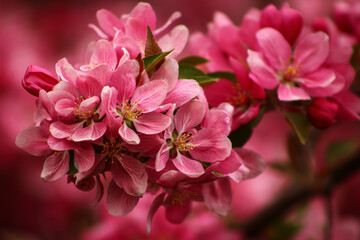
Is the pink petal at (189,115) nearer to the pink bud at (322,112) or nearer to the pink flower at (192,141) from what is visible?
the pink flower at (192,141)

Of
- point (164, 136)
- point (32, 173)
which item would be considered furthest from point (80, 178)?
point (32, 173)

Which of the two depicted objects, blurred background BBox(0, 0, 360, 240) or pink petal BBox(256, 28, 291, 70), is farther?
blurred background BBox(0, 0, 360, 240)

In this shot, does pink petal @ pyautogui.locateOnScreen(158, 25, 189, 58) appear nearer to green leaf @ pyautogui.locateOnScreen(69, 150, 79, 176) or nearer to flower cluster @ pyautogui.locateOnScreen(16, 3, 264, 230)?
flower cluster @ pyautogui.locateOnScreen(16, 3, 264, 230)

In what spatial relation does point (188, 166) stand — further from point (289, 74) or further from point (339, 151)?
point (339, 151)

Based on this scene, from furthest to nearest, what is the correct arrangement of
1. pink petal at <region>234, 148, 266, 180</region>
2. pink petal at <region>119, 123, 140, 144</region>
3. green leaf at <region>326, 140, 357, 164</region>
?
green leaf at <region>326, 140, 357, 164</region> → pink petal at <region>234, 148, 266, 180</region> → pink petal at <region>119, 123, 140, 144</region>

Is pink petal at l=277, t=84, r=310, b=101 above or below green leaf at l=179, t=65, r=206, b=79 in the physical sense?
below

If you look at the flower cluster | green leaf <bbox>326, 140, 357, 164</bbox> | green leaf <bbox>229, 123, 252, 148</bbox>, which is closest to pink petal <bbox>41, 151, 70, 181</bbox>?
the flower cluster

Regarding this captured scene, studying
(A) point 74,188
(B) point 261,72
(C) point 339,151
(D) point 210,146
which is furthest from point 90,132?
(A) point 74,188
